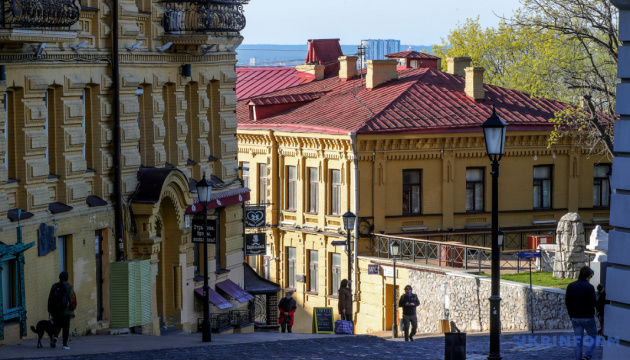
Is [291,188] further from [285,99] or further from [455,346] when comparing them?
[455,346]

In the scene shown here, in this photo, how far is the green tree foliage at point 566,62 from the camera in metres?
40.7

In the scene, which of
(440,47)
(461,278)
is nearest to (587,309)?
(461,278)

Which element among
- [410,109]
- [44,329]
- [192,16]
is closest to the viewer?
[44,329]

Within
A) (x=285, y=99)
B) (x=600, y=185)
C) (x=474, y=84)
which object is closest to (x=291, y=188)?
(x=285, y=99)

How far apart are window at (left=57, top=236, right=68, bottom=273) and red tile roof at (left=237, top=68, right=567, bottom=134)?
65.1ft

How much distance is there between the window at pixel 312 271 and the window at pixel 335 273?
1.01 meters

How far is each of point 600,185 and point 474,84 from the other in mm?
6037

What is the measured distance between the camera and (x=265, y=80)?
63.1 m

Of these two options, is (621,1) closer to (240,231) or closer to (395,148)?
(240,231)

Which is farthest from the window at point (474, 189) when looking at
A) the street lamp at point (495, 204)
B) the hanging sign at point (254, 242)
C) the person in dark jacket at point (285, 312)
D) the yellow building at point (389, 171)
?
the street lamp at point (495, 204)

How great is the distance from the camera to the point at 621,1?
45.6ft

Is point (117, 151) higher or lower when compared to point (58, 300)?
higher

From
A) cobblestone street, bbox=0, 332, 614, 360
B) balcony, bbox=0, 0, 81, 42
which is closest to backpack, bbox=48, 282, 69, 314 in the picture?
cobblestone street, bbox=0, 332, 614, 360

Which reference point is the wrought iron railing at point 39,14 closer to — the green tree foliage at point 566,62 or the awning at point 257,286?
the awning at point 257,286
